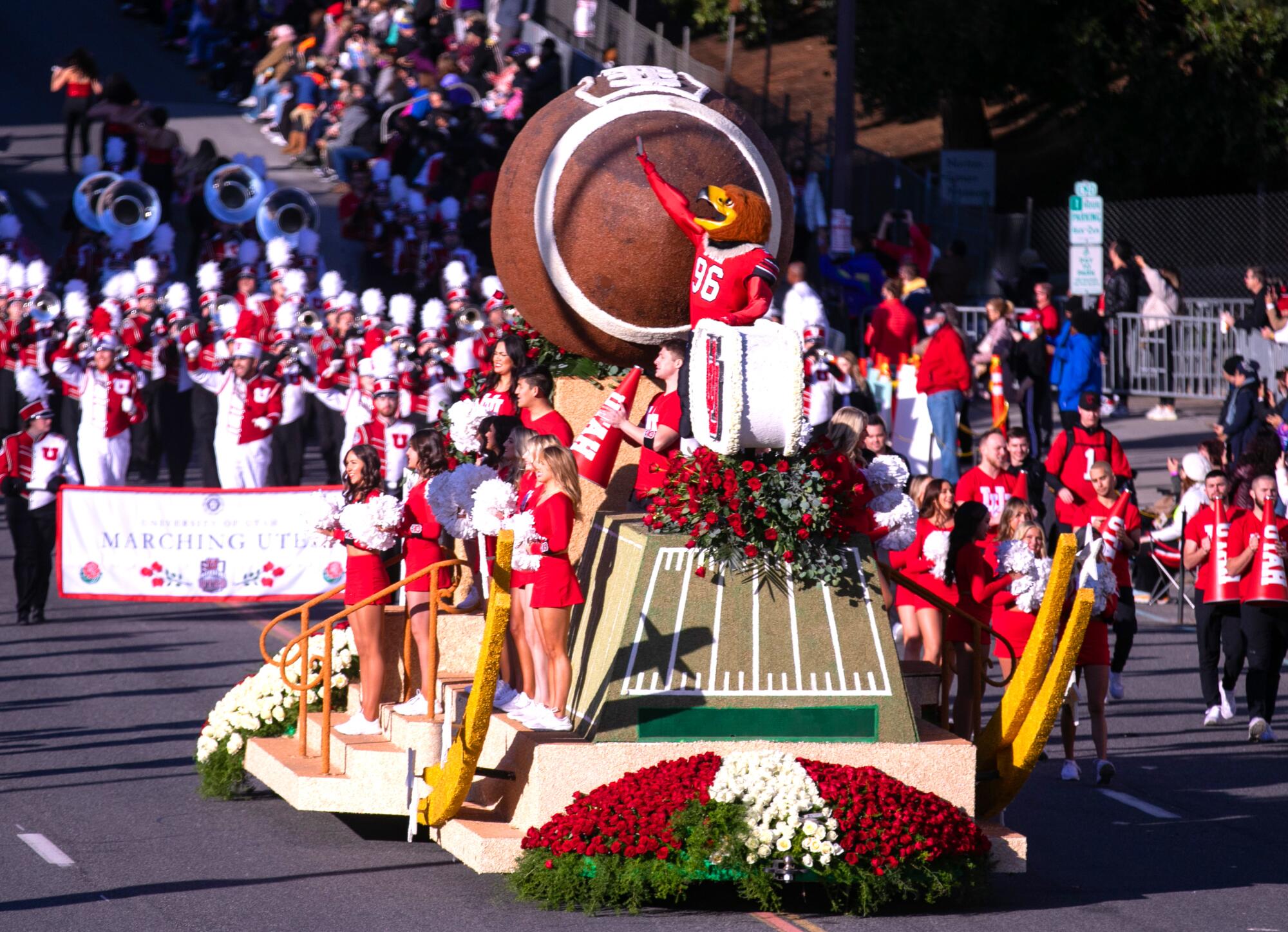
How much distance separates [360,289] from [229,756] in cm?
1796

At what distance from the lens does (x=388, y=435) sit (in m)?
18.7

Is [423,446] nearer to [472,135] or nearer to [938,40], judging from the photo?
[472,135]

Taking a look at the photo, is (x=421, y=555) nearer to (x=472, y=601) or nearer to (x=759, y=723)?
(x=472, y=601)

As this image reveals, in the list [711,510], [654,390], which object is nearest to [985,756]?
[711,510]

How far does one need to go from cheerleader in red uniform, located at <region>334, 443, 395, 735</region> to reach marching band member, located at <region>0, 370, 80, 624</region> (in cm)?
609

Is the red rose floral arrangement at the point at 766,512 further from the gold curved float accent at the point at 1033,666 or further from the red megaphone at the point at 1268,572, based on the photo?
the red megaphone at the point at 1268,572

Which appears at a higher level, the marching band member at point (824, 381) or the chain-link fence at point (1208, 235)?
the chain-link fence at point (1208, 235)

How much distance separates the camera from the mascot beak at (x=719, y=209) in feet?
32.5

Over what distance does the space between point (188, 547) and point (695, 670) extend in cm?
785

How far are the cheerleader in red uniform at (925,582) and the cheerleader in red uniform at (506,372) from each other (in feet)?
7.80

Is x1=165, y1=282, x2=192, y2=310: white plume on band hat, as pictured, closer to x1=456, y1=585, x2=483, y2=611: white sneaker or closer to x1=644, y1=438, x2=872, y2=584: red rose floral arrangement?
x1=456, y1=585, x2=483, y2=611: white sneaker

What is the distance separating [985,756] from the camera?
10008mm

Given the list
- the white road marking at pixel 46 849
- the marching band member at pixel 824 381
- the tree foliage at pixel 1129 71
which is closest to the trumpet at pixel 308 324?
the marching band member at pixel 824 381

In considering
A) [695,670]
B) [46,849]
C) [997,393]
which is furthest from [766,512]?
[997,393]
